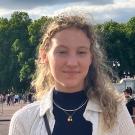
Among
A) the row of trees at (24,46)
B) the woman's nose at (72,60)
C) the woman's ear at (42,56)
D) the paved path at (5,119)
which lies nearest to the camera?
the woman's nose at (72,60)

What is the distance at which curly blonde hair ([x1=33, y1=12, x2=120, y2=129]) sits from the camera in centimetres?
352

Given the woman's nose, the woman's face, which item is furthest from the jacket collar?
the woman's nose

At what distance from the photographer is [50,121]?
11.5ft

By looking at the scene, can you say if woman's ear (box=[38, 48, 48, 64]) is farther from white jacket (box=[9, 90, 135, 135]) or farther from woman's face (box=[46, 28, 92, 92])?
white jacket (box=[9, 90, 135, 135])

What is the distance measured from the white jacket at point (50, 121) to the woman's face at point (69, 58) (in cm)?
16

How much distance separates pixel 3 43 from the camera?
257ft

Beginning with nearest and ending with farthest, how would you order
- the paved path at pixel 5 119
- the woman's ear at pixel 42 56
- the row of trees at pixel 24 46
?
the woman's ear at pixel 42 56 < the paved path at pixel 5 119 < the row of trees at pixel 24 46

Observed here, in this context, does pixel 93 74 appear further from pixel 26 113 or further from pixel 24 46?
pixel 24 46

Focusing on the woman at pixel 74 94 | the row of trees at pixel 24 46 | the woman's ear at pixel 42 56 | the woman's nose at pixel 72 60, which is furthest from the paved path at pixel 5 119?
the woman's nose at pixel 72 60

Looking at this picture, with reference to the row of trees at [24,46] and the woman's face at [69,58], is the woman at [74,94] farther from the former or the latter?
the row of trees at [24,46]

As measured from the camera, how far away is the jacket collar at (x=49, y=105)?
11.6 feet

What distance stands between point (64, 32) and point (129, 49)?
211 ft

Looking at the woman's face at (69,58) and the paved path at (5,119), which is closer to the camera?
the woman's face at (69,58)

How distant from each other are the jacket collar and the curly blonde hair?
0.10ft
